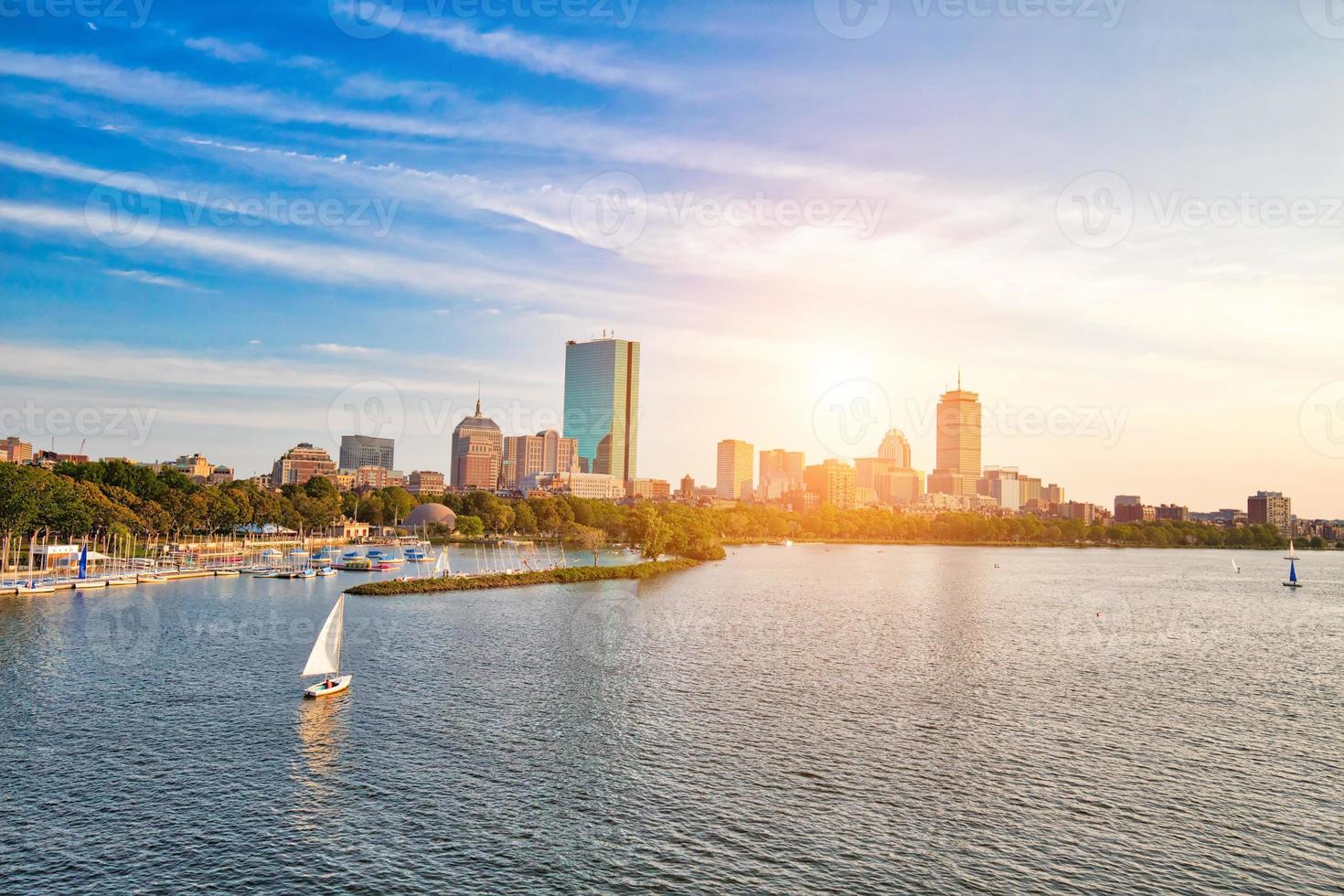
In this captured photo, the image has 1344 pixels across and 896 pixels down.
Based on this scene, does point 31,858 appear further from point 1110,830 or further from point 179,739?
point 1110,830

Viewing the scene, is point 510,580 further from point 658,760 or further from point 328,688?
point 658,760

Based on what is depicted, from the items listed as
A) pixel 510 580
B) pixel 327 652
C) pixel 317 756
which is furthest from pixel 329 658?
pixel 510 580

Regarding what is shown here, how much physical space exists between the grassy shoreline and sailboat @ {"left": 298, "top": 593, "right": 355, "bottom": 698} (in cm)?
5415

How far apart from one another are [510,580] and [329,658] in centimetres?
6851

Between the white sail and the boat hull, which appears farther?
the white sail

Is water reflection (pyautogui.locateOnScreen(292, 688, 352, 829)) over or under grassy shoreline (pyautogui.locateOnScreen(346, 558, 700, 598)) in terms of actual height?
under

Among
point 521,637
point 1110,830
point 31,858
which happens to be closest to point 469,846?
point 31,858

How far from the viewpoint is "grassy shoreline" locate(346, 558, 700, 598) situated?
367 feet

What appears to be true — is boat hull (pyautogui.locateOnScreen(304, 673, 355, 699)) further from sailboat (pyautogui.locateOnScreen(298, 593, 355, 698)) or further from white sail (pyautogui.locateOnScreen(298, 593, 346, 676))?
white sail (pyautogui.locateOnScreen(298, 593, 346, 676))

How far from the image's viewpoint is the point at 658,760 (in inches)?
1716

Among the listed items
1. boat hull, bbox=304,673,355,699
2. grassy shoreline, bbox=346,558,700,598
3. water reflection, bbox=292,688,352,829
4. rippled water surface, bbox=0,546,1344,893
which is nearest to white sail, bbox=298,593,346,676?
boat hull, bbox=304,673,355,699

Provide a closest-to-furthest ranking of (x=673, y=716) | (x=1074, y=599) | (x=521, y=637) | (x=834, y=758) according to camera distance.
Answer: (x=834, y=758), (x=673, y=716), (x=521, y=637), (x=1074, y=599)

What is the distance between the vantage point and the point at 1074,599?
122938mm

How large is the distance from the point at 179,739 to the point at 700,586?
3565 inches
